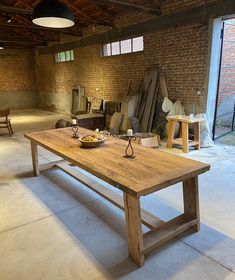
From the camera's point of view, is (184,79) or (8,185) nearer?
(8,185)

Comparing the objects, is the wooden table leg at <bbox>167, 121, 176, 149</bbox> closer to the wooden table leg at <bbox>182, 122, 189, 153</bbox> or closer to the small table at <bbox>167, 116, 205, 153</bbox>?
the small table at <bbox>167, 116, 205, 153</bbox>

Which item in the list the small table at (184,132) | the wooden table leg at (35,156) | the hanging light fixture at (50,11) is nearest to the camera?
the hanging light fixture at (50,11)

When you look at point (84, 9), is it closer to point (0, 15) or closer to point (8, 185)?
point (0, 15)

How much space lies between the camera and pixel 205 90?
524cm

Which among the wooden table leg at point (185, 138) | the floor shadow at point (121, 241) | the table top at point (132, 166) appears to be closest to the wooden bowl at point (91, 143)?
the table top at point (132, 166)

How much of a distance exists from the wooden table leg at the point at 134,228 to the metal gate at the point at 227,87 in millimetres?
4834

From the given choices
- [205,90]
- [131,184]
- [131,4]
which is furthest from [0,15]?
[131,184]

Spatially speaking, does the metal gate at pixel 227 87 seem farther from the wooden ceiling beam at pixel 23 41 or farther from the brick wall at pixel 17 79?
the brick wall at pixel 17 79

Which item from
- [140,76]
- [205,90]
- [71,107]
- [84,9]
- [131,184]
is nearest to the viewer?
[131,184]

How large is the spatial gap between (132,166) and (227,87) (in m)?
5.53

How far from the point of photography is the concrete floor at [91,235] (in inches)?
74.7

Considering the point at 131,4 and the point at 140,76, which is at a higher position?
the point at 131,4

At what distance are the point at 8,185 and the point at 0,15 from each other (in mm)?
6880

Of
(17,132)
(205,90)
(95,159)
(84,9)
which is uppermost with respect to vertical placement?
(84,9)
